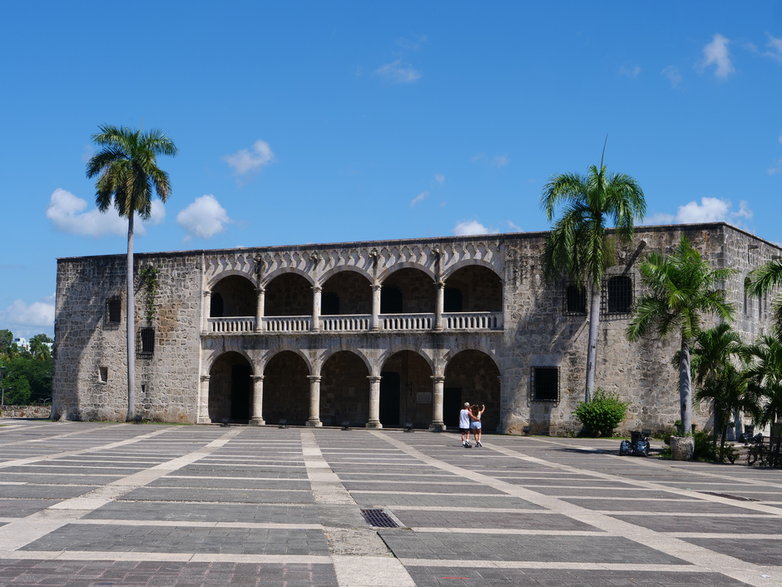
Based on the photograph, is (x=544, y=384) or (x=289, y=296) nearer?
(x=544, y=384)

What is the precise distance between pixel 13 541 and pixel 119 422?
33.1 meters

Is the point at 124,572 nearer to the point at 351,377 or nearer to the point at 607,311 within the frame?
the point at 607,311

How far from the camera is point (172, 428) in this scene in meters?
36.1

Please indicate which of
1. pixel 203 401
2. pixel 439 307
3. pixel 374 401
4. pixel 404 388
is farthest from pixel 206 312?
pixel 439 307

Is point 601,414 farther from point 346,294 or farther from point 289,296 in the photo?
point 289,296

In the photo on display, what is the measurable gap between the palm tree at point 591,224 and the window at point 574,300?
128cm

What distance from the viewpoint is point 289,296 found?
42781mm

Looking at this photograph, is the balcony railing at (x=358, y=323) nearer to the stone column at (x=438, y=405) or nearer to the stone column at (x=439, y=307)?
the stone column at (x=439, y=307)

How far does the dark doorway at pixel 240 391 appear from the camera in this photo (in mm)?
42781

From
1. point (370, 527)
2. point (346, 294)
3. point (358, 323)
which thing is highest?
point (346, 294)

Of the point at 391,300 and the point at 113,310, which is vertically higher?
the point at 391,300

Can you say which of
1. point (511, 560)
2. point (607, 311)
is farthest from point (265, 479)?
point (607, 311)

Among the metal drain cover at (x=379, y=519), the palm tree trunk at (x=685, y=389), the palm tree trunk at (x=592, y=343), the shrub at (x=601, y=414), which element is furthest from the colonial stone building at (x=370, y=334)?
the metal drain cover at (x=379, y=519)

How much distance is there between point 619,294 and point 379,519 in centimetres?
2418
